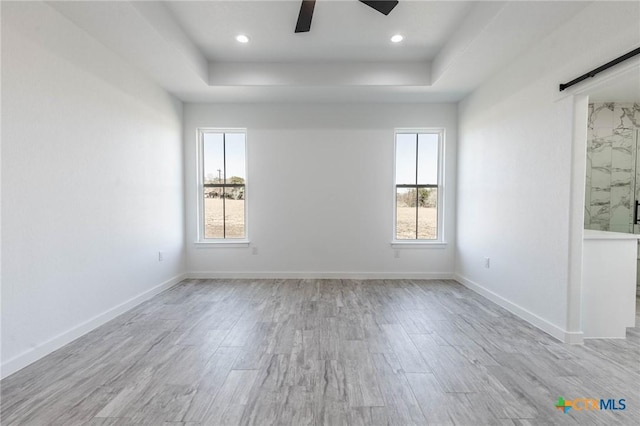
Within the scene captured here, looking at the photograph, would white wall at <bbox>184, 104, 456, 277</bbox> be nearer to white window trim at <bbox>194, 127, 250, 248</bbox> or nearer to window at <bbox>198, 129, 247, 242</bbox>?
white window trim at <bbox>194, 127, 250, 248</bbox>

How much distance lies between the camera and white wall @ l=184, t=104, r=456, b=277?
4.52 meters

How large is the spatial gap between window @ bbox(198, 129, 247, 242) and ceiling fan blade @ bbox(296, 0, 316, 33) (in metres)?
2.33

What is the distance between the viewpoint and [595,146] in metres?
Answer: 3.89

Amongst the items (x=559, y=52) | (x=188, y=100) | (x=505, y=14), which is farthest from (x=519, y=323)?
(x=188, y=100)

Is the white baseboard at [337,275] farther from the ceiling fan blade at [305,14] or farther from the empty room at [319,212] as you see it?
the ceiling fan blade at [305,14]

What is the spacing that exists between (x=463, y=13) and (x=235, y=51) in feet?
8.73

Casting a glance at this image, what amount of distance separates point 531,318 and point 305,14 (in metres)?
3.72

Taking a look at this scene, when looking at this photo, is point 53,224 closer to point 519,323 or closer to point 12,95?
point 12,95

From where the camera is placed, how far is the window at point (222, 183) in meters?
4.68

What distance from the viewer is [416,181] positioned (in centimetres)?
466

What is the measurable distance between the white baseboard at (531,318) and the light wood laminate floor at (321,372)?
0.08 metres

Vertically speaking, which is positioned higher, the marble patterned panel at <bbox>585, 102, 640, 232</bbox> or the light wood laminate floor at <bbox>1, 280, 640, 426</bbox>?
the marble patterned panel at <bbox>585, 102, 640, 232</bbox>

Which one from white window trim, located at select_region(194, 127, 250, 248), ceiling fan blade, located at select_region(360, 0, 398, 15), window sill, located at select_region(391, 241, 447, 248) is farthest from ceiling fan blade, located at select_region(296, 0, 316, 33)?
window sill, located at select_region(391, 241, 447, 248)

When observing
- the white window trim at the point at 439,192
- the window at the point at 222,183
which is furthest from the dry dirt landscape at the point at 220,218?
the white window trim at the point at 439,192
